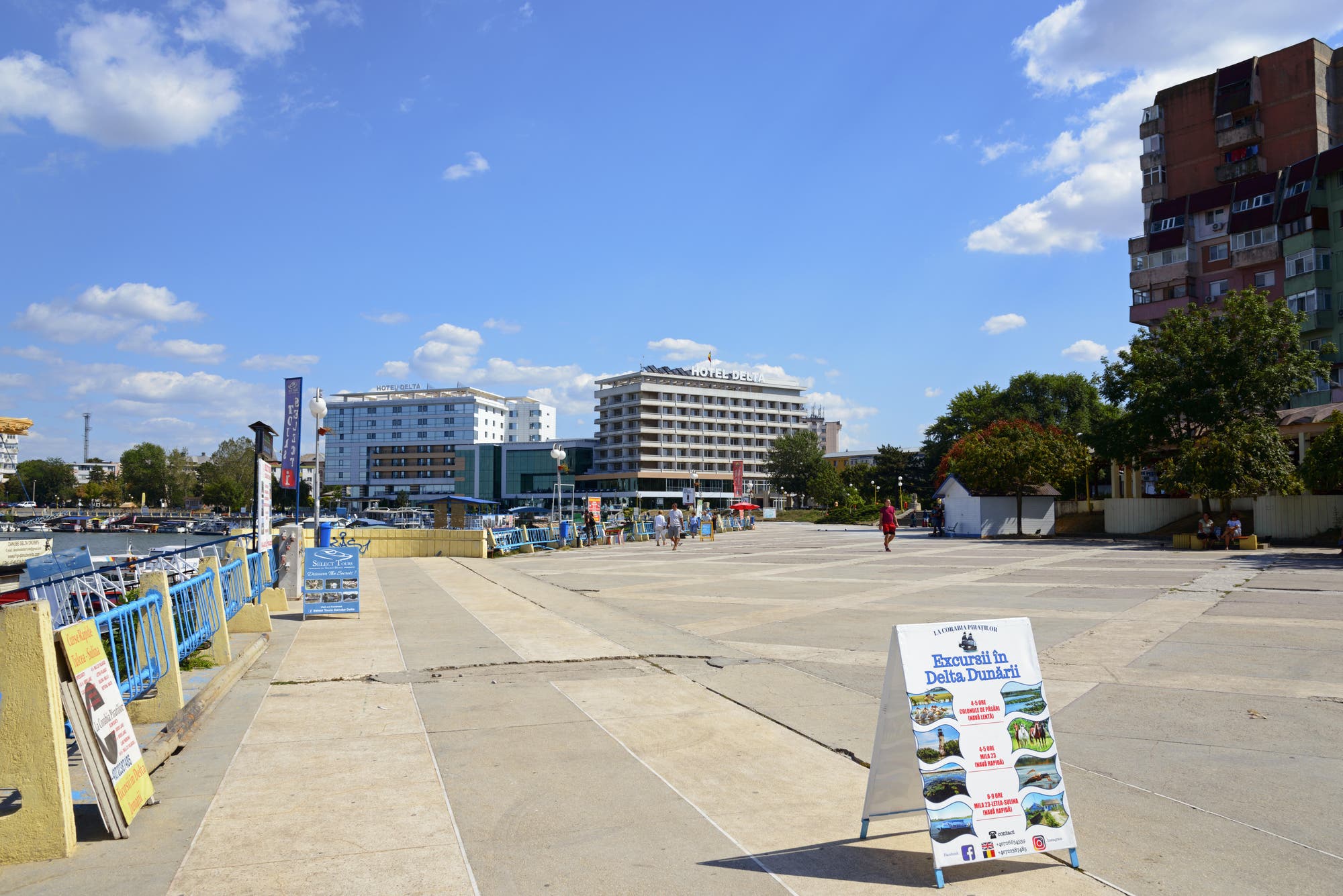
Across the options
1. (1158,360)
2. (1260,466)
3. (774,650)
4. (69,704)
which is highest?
(1158,360)

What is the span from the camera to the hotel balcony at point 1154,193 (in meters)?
67.9

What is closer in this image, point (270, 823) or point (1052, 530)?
point (270, 823)

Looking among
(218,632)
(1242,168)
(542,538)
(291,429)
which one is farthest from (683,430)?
(218,632)

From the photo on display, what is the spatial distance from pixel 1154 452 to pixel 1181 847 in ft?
128

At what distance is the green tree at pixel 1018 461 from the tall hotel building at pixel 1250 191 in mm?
18273

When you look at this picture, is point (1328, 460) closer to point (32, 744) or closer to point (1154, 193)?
point (32, 744)

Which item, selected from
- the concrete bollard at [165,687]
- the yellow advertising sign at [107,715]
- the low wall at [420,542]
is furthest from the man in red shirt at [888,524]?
the yellow advertising sign at [107,715]

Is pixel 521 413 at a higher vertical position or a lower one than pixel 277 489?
higher

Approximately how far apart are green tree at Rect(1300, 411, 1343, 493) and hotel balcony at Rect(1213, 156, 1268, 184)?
1465 inches

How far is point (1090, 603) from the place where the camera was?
1571 centimetres

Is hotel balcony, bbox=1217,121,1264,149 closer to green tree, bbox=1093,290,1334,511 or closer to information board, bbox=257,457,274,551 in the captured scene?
green tree, bbox=1093,290,1334,511

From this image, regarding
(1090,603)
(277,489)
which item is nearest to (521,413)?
(277,489)

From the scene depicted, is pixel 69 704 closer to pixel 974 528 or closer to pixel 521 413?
pixel 974 528

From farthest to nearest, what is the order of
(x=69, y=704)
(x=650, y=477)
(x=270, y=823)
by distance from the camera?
1. (x=650, y=477)
2. (x=270, y=823)
3. (x=69, y=704)
